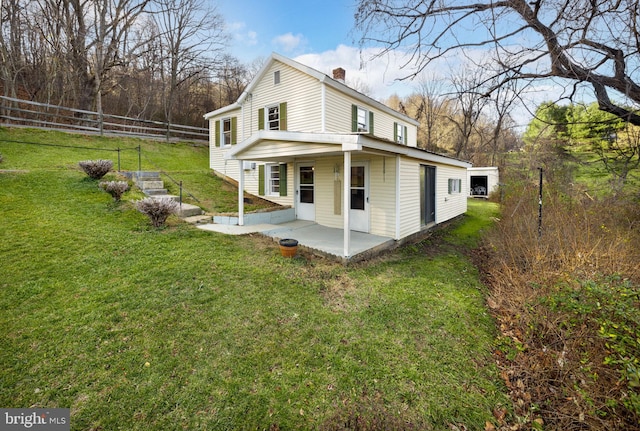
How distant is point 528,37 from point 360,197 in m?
5.17

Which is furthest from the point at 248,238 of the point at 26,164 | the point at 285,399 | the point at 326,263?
the point at 26,164

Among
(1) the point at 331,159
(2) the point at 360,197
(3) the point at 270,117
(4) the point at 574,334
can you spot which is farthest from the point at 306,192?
(4) the point at 574,334

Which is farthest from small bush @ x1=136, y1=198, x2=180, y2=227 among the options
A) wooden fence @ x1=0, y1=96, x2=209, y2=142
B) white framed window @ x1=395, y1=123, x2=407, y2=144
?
white framed window @ x1=395, y1=123, x2=407, y2=144

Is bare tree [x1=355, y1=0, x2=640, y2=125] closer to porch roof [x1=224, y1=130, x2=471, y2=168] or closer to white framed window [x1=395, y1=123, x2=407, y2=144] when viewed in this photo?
porch roof [x1=224, y1=130, x2=471, y2=168]

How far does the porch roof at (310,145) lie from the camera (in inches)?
237

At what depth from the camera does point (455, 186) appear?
13.1 m

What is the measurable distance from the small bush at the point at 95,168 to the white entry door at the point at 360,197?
830 cm

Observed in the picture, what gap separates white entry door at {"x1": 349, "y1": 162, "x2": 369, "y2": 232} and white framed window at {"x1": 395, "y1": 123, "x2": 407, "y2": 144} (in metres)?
6.86

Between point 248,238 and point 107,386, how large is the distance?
4700 mm

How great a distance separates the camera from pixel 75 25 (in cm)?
1795

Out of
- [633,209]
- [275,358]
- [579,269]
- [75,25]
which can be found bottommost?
[275,358]

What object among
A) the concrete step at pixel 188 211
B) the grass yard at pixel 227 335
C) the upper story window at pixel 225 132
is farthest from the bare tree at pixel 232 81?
the grass yard at pixel 227 335

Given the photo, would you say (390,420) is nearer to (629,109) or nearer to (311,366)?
(311,366)

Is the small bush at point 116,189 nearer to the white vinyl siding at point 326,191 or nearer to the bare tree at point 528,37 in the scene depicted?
the white vinyl siding at point 326,191
